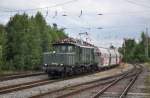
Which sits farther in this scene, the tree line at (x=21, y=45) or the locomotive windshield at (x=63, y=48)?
the tree line at (x=21, y=45)

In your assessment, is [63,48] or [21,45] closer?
[63,48]

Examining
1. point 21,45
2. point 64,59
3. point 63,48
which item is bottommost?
point 64,59

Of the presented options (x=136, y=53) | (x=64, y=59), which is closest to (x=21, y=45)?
(x=64, y=59)

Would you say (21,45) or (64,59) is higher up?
(21,45)

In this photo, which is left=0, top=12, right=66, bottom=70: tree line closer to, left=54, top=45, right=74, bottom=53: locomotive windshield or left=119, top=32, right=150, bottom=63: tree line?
left=54, top=45, right=74, bottom=53: locomotive windshield

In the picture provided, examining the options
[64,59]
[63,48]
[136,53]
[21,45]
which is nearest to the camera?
[64,59]

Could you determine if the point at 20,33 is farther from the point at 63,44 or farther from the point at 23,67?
the point at 63,44

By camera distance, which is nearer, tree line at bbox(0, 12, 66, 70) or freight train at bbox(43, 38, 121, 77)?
freight train at bbox(43, 38, 121, 77)

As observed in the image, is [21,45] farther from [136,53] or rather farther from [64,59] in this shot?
[136,53]

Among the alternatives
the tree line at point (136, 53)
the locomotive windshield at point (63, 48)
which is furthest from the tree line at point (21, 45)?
the tree line at point (136, 53)

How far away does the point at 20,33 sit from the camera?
193ft

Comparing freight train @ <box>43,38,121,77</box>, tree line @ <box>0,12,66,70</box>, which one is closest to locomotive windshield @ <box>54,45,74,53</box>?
freight train @ <box>43,38,121,77</box>

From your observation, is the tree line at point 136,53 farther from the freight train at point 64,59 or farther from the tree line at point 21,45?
the freight train at point 64,59

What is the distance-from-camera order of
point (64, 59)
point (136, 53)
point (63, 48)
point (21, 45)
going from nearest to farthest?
1. point (64, 59)
2. point (63, 48)
3. point (21, 45)
4. point (136, 53)
